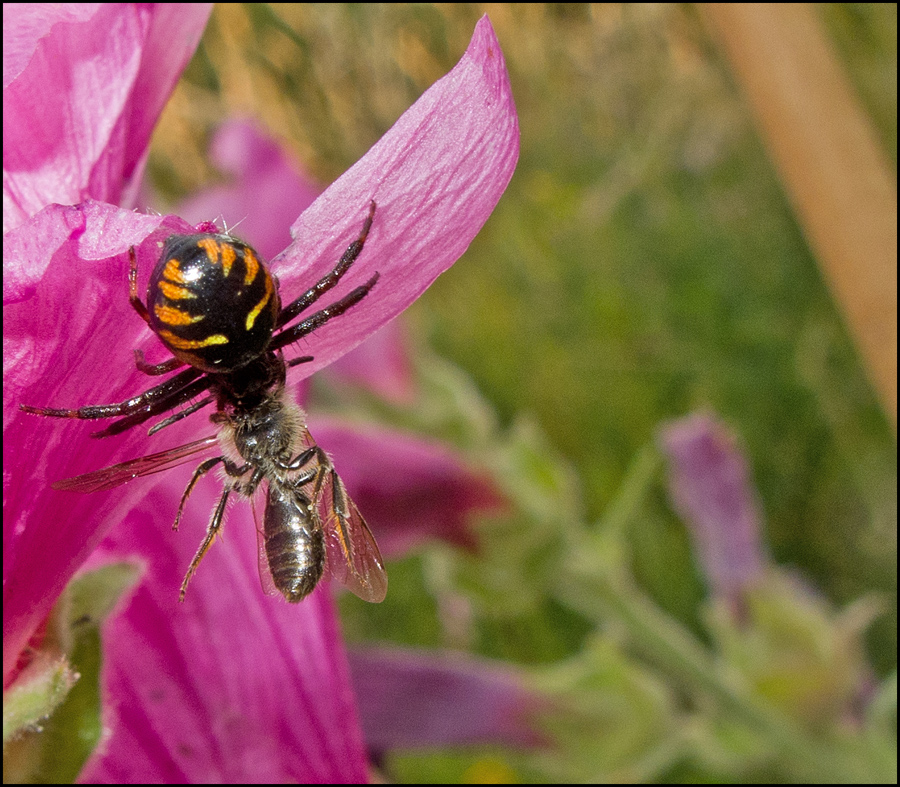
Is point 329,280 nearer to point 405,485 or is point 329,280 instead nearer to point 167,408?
point 167,408

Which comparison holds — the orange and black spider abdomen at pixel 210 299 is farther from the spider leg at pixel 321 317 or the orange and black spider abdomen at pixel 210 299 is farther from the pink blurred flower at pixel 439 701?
the pink blurred flower at pixel 439 701

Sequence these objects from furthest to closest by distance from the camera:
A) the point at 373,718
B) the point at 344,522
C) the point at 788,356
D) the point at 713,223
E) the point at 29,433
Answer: the point at 713,223
the point at 788,356
the point at 373,718
the point at 344,522
the point at 29,433

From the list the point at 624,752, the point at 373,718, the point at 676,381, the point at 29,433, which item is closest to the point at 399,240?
the point at 29,433

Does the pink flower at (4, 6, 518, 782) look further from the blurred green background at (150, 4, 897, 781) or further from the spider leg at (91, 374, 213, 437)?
the blurred green background at (150, 4, 897, 781)

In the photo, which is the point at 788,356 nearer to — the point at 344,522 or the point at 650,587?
the point at 650,587

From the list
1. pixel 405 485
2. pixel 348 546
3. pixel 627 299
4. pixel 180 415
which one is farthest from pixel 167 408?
pixel 627 299

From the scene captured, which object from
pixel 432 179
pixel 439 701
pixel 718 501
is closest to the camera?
pixel 432 179

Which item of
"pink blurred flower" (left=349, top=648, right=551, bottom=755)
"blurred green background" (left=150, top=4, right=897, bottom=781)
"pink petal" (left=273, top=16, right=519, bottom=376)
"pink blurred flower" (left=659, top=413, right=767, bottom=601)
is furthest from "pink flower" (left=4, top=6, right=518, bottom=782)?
"pink blurred flower" (left=659, top=413, right=767, bottom=601)
